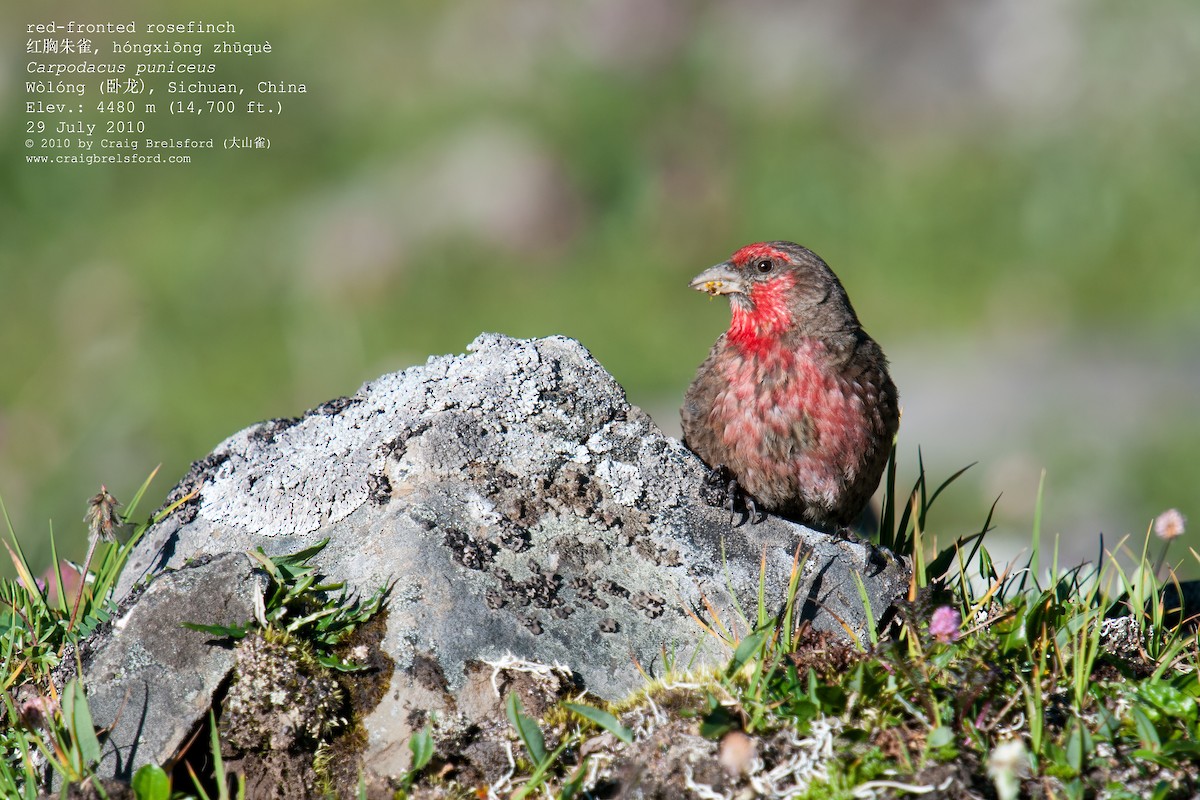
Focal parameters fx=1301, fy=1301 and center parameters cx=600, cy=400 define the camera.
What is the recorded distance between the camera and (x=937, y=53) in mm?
12945

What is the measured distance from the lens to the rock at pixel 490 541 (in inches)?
144

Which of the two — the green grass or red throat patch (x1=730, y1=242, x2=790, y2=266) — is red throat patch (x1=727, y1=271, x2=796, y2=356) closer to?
red throat patch (x1=730, y1=242, x2=790, y2=266)

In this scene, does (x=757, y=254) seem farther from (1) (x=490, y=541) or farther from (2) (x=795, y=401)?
(1) (x=490, y=541)

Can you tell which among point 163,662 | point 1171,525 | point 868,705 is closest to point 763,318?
point 1171,525

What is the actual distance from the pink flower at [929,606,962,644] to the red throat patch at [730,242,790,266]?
7.05 feet

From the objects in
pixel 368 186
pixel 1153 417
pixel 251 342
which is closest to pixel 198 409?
pixel 251 342

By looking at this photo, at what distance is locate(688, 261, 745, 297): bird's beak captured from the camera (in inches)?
211

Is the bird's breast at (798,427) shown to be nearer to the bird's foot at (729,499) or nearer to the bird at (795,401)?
the bird at (795,401)

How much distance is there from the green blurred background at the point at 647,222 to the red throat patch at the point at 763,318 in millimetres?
4824

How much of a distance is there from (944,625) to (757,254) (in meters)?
2.29

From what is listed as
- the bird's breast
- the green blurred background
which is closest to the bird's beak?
the bird's breast

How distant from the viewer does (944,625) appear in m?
3.46

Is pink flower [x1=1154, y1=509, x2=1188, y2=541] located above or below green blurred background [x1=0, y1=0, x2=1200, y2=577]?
below

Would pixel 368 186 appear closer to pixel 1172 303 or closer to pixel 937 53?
pixel 937 53
